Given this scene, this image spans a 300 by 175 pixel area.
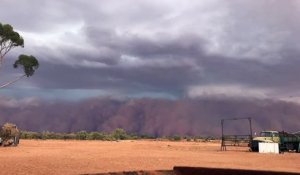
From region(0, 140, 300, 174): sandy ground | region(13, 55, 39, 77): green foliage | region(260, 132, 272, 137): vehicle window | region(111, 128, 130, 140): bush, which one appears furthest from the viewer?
region(111, 128, 130, 140): bush

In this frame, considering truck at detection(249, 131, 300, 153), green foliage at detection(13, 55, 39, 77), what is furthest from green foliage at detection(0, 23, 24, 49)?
truck at detection(249, 131, 300, 153)

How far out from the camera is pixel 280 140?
1553 inches

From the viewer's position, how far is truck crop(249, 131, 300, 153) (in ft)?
127

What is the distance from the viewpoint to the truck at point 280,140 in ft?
127

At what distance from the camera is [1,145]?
39.5 metres

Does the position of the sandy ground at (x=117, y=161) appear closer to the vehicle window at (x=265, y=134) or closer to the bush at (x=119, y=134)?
the vehicle window at (x=265, y=134)

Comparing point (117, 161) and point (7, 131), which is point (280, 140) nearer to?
point (117, 161)

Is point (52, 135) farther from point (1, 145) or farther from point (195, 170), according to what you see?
point (195, 170)

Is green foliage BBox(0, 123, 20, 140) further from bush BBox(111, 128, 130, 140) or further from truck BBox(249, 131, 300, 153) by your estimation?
bush BBox(111, 128, 130, 140)

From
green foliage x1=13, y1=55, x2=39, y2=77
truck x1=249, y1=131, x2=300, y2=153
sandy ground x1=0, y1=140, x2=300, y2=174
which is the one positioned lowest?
sandy ground x1=0, y1=140, x2=300, y2=174

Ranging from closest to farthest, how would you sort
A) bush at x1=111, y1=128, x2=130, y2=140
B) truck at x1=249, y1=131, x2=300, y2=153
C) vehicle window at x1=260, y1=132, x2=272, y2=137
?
truck at x1=249, y1=131, x2=300, y2=153 → vehicle window at x1=260, y1=132, x2=272, y2=137 → bush at x1=111, y1=128, x2=130, y2=140

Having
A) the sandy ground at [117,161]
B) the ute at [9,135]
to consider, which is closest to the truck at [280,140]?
the sandy ground at [117,161]

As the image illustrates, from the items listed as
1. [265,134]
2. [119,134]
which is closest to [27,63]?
[265,134]

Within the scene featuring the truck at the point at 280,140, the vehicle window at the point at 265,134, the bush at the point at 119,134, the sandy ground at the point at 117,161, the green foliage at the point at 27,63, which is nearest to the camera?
the sandy ground at the point at 117,161
